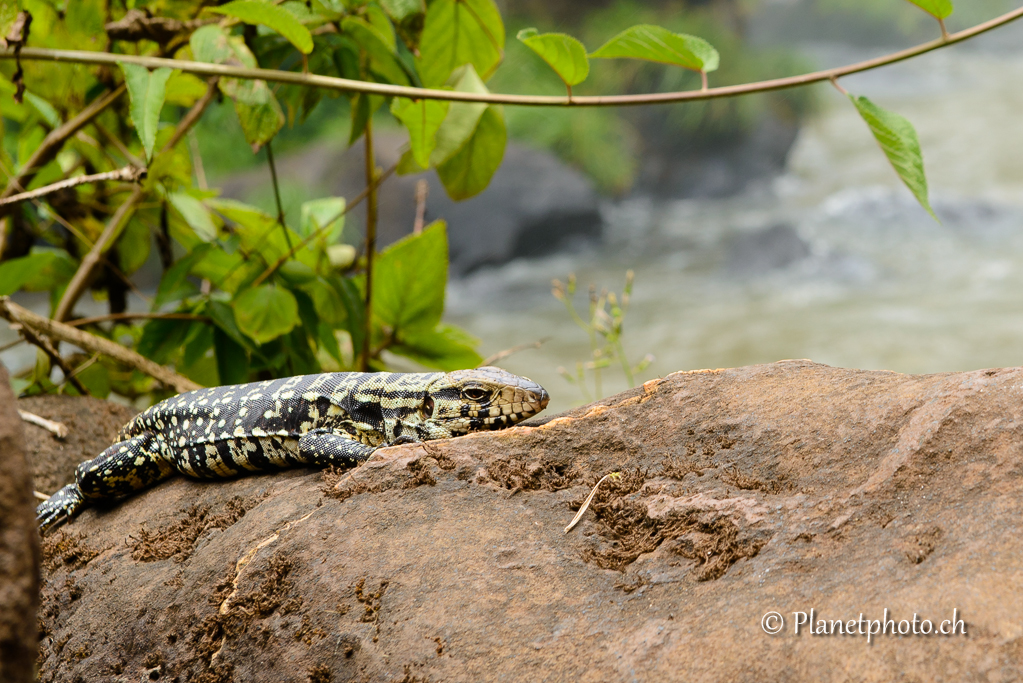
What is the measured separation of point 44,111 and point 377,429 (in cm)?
231

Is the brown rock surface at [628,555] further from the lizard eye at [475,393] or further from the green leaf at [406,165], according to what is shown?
the green leaf at [406,165]

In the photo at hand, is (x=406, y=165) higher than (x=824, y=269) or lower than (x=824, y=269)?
higher

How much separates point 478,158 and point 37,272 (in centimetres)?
234

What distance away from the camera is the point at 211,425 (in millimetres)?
2910

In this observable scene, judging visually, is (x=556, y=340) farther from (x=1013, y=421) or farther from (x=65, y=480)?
(x=1013, y=421)

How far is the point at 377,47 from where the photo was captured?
3221 mm

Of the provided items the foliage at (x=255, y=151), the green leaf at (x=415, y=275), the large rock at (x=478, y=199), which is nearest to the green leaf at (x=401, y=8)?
the foliage at (x=255, y=151)

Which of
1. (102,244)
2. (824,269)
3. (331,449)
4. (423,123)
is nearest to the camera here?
(331,449)

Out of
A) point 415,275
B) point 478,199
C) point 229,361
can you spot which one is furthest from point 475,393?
point 478,199

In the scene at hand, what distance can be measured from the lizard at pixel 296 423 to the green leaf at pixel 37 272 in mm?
1097

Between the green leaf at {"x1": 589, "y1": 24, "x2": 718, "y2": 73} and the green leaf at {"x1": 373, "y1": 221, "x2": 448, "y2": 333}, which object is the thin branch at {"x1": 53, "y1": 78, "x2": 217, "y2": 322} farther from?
the green leaf at {"x1": 589, "y1": 24, "x2": 718, "y2": 73}

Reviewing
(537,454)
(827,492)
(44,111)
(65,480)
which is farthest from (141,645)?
(44,111)

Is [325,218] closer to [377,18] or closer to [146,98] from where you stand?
[377,18]

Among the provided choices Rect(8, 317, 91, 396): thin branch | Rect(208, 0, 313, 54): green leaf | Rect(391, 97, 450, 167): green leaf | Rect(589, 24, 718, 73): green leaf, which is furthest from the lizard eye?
Rect(8, 317, 91, 396): thin branch
